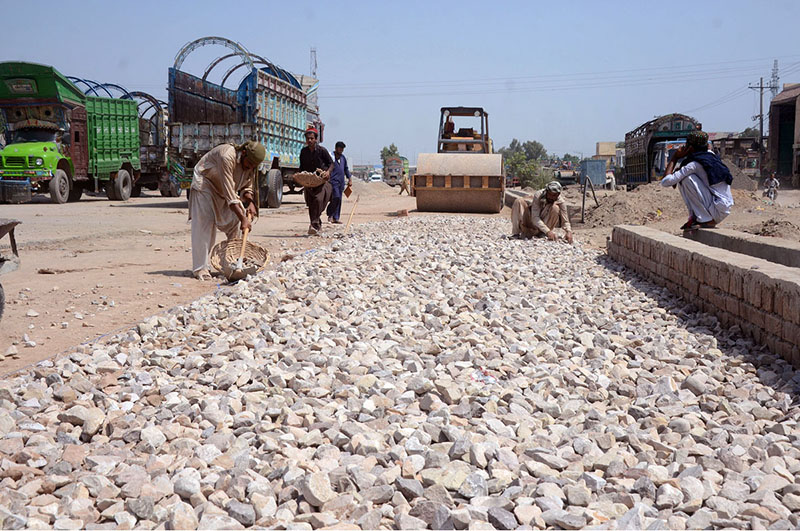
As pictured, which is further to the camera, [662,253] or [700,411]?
[662,253]

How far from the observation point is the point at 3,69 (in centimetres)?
A: 1769

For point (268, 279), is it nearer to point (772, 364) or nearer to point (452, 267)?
point (452, 267)

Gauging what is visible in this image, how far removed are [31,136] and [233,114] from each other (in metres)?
5.65

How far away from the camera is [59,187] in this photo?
18.3 metres

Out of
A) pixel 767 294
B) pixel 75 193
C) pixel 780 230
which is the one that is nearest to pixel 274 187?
pixel 75 193

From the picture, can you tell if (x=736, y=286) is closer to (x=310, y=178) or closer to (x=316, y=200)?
(x=310, y=178)

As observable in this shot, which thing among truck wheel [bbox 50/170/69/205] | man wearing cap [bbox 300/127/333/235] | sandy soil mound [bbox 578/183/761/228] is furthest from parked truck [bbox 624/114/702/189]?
truck wheel [bbox 50/170/69/205]

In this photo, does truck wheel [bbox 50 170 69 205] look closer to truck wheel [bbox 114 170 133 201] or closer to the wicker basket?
truck wheel [bbox 114 170 133 201]

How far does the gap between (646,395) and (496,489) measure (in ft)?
4.45

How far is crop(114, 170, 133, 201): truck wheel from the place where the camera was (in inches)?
818

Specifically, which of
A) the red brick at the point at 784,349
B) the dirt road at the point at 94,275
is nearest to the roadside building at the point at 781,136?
the dirt road at the point at 94,275

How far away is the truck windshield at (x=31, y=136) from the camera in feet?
59.6

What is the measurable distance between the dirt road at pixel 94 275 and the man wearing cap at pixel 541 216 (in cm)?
280

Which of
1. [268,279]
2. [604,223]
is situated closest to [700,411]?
[268,279]
